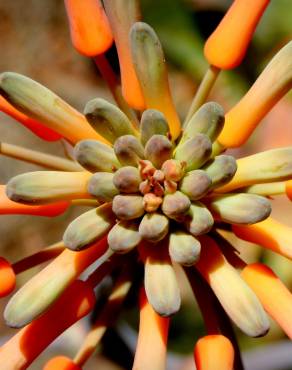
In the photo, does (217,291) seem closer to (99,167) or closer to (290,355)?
(99,167)

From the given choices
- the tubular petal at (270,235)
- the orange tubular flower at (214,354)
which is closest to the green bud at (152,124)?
the tubular petal at (270,235)

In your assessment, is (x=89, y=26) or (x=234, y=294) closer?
(x=234, y=294)

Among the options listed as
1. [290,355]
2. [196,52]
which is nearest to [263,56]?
[196,52]

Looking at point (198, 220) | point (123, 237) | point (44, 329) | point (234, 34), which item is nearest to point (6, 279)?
point (44, 329)

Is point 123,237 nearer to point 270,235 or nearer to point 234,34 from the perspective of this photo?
point 270,235

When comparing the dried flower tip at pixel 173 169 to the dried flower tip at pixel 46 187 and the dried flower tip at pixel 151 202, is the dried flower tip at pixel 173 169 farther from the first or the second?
the dried flower tip at pixel 46 187

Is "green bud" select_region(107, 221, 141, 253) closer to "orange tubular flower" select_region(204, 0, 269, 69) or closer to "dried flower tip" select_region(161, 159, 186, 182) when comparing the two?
"dried flower tip" select_region(161, 159, 186, 182)
